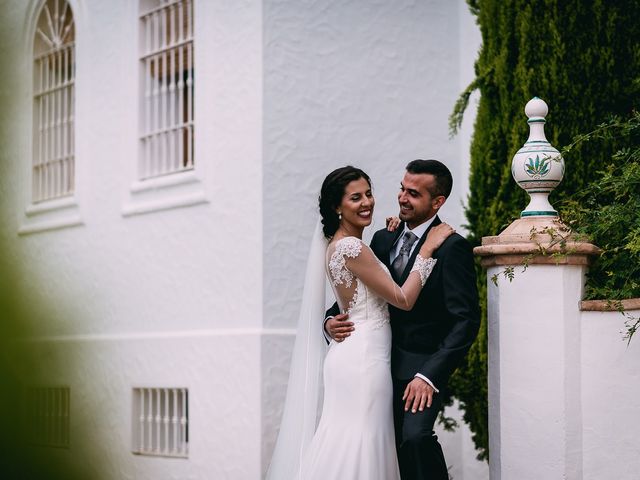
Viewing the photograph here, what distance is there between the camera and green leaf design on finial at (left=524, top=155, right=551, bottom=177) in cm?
478

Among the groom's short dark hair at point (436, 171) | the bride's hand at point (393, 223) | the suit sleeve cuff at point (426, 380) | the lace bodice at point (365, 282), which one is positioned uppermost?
the groom's short dark hair at point (436, 171)

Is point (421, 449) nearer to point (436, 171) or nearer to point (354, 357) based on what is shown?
point (354, 357)

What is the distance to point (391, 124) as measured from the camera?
8.34m

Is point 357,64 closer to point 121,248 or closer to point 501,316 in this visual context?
point 121,248

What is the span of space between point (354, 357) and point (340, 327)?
182 mm

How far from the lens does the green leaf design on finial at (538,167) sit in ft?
15.7

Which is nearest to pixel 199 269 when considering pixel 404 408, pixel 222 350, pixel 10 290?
pixel 222 350

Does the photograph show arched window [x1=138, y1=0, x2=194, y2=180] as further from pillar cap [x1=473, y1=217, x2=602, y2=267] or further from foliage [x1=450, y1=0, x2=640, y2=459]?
pillar cap [x1=473, y1=217, x2=602, y2=267]

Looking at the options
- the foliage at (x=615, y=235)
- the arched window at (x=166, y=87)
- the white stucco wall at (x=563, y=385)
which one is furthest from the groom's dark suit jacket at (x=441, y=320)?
the arched window at (x=166, y=87)

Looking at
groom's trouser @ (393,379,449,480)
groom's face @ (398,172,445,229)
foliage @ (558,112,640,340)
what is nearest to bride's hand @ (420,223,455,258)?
groom's face @ (398,172,445,229)

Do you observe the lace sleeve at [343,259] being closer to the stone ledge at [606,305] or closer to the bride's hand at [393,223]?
the bride's hand at [393,223]

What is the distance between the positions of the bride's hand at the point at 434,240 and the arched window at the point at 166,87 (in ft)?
13.6

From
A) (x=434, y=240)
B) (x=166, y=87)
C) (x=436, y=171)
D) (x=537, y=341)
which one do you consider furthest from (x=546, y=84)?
(x=166, y=87)

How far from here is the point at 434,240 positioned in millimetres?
4738
